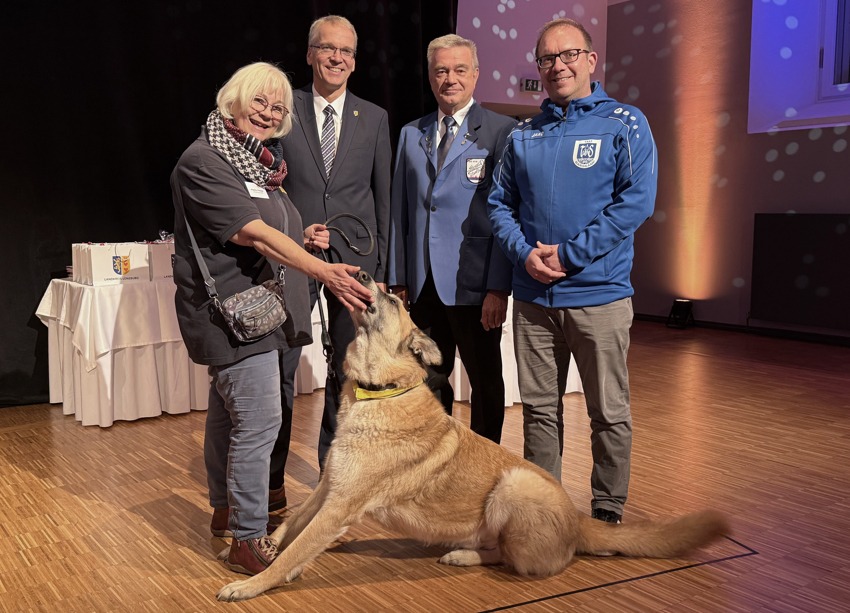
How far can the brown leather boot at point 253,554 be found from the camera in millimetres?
2389

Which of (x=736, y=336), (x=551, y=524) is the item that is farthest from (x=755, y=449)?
(x=736, y=336)

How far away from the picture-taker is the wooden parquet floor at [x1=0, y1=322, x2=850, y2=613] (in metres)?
2.29

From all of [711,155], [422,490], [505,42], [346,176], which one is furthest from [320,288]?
[711,155]

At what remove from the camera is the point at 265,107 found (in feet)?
7.70

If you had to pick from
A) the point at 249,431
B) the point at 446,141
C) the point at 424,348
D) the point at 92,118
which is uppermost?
the point at 92,118

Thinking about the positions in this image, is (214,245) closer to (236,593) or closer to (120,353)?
(236,593)

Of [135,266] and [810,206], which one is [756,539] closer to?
Result: [135,266]

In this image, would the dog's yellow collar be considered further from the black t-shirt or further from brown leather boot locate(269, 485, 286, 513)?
brown leather boot locate(269, 485, 286, 513)

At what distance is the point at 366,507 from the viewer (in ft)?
7.55

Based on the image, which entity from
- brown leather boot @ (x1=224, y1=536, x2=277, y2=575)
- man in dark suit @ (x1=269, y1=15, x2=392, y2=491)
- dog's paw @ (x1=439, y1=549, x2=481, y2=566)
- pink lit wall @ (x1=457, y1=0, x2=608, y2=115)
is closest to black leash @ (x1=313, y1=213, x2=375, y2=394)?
man in dark suit @ (x1=269, y1=15, x2=392, y2=491)

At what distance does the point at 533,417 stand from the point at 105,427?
8.88 ft

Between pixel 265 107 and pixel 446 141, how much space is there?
883 mm

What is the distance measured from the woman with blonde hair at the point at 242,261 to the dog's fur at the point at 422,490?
0.17m

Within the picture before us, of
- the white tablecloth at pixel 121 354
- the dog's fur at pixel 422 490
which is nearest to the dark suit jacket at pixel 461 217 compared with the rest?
the dog's fur at pixel 422 490
